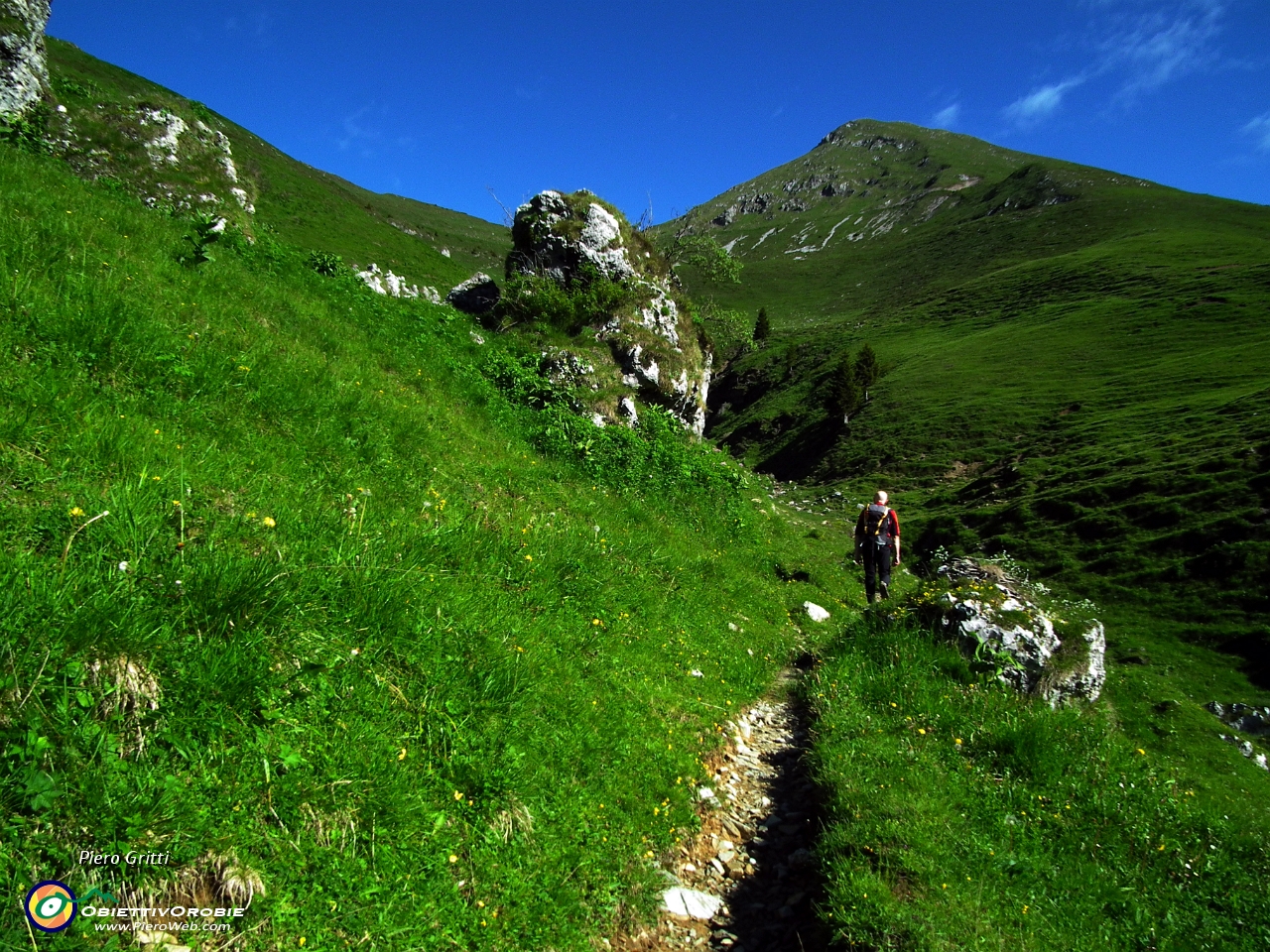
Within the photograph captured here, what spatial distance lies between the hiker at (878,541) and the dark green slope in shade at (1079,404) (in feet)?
66.8

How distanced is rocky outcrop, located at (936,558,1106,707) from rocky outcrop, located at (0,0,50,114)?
22890 millimetres

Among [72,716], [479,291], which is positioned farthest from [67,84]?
[72,716]

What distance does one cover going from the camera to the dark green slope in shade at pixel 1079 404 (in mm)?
36250

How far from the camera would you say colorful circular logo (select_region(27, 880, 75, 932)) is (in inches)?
94.9

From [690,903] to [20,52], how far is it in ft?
73.9

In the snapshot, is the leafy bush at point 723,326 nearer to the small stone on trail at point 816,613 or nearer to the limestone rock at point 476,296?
the limestone rock at point 476,296

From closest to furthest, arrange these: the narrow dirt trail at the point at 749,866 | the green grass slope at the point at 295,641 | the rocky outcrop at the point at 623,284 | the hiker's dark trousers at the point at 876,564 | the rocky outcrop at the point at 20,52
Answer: the green grass slope at the point at 295,641, the narrow dirt trail at the point at 749,866, the rocky outcrop at the point at 20,52, the hiker's dark trousers at the point at 876,564, the rocky outcrop at the point at 623,284

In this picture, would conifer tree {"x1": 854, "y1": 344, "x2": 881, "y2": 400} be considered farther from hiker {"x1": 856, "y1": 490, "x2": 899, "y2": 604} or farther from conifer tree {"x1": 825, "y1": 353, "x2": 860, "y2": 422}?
hiker {"x1": 856, "y1": 490, "x2": 899, "y2": 604}

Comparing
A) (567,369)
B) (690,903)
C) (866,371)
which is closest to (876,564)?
(567,369)

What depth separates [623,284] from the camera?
20875 millimetres

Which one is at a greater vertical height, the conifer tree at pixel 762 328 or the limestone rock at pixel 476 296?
the conifer tree at pixel 762 328

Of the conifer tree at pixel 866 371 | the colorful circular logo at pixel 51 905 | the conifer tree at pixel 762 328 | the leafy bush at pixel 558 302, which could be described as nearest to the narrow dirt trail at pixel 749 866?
the colorful circular logo at pixel 51 905

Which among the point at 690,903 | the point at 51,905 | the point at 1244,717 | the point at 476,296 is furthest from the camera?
Answer: the point at 1244,717

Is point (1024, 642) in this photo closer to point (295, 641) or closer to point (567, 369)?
point (295, 641)
